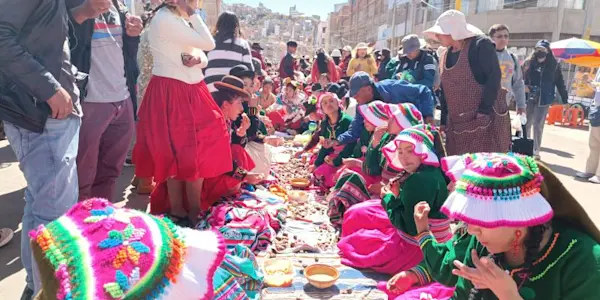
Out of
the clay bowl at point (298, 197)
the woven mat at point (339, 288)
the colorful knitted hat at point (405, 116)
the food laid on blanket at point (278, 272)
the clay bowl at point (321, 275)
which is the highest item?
the colorful knitted hat at point (405, 116)

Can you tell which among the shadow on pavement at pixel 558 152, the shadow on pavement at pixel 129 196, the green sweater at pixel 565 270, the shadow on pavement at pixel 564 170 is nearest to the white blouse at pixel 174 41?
the shadow on pavement at pixel 129 196

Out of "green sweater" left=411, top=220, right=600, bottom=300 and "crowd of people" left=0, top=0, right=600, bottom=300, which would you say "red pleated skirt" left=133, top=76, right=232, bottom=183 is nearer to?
"crowd of people" left=0, top=0, right=600, bottom=300

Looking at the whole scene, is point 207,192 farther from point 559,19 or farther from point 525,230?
point 559,19

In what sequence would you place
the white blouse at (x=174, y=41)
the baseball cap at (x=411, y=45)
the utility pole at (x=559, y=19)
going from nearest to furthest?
the white blouse at (x=174, y=41) → the baseball cap at (x=411, y=45) → the utility pole at (x=559, y=19)

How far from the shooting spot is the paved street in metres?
2.89

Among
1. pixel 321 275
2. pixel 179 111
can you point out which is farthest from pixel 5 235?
pixel 321 275

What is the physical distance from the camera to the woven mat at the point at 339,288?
8.96ft

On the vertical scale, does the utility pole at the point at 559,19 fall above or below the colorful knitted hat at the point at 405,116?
above

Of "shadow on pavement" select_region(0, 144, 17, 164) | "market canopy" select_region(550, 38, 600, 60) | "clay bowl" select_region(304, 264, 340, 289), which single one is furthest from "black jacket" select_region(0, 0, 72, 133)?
"market canopy" select_region(550, 38, 600, 60)

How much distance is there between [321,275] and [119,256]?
186cm

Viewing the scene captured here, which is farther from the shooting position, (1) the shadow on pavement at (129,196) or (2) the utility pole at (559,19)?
(2) the utility pole at (559,19)

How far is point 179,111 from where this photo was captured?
3.33 metres

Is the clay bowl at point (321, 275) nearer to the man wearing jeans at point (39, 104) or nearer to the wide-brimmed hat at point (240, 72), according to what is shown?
the man wearing jeans at point (39, 104)

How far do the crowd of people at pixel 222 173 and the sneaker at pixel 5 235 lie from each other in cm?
1
